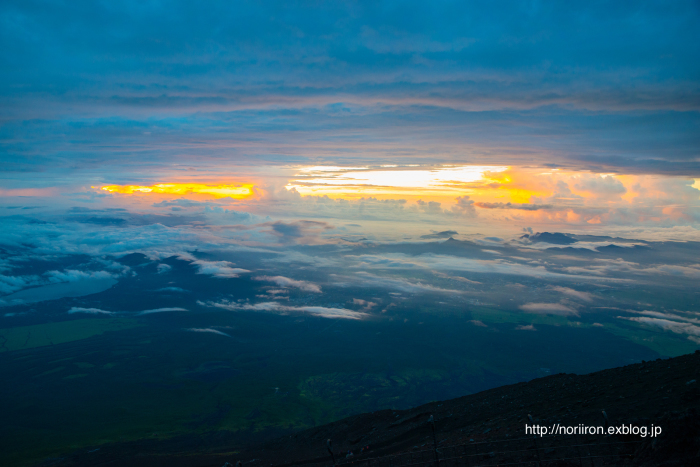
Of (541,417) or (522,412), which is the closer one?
(541,417)

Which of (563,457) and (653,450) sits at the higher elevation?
(653,450)

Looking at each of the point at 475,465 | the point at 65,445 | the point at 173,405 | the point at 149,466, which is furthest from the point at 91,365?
the point at 475,465

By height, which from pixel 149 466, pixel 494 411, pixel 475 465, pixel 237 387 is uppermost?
pixel 475 465

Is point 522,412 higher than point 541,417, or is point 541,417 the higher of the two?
point 541,417

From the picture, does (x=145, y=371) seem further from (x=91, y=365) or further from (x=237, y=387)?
(x=237, y=387)

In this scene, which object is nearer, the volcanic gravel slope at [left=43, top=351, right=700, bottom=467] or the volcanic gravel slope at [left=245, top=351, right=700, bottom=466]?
the volcanic gravel slope at [left=43, top=351, right=700, bottom=467]

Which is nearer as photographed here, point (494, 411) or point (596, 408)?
point (596, 408)

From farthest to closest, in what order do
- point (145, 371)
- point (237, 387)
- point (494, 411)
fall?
1. point (145, 371)
2. point (237, 387)
3. point (494, 411)

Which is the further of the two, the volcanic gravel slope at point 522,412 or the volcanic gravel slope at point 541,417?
the volcanic gravel slope at point 522,412
